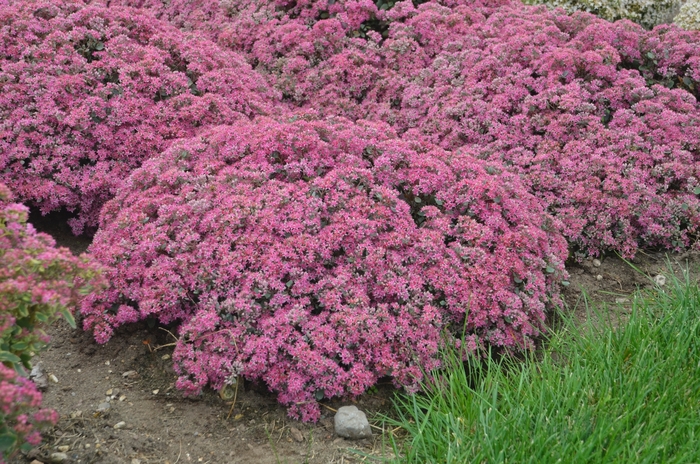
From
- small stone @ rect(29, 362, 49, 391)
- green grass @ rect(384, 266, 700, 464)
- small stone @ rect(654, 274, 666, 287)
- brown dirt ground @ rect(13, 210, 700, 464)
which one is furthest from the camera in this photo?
small stone @ rect(654, 274, 666, 287)

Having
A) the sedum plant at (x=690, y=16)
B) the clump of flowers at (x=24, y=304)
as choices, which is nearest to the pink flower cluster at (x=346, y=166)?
the sedum plant at (x=690, y=16)

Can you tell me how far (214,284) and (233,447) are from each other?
1.04m

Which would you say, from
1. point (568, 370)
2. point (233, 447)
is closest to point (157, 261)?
point (233, 447)

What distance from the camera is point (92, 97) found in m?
5.25

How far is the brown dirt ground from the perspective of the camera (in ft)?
10.6

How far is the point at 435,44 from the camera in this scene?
23.2 ft

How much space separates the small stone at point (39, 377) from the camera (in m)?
3.63

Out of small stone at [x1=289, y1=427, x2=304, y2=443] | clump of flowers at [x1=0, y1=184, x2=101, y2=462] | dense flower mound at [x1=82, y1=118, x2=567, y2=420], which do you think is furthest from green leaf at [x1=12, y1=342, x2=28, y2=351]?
small stone at [x1=289, y1=427, x2=304, y2=443]

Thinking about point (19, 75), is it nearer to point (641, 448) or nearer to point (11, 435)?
point (11, 435)

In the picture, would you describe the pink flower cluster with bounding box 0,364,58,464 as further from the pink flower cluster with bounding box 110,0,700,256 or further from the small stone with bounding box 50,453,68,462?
the pink flower cluster with bounding box 110,0,700,256

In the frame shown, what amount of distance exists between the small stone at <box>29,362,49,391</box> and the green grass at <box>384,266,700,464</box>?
219 cm

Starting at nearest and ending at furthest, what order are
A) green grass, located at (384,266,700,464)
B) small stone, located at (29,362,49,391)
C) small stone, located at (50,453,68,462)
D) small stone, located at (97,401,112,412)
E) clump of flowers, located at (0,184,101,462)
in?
1. clump of flowers, located at (0,184,101,462)
2. green grass, located at (384,266,700,464)
3. small stone, located at (50,453,68,462)
4. small stone, located at (97,401,112,412)
5. small stone, located at (29,362,49,391)

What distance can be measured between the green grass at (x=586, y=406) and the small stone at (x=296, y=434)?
1.71 ft

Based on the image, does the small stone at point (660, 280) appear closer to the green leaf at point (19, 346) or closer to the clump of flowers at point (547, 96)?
the clump of flowers at point (547, 96)
